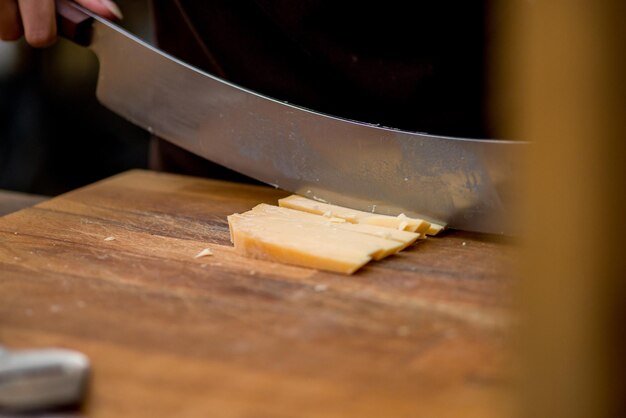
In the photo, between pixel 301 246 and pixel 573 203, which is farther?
pixel 301 246

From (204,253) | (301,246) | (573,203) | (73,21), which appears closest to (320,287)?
(301,246)

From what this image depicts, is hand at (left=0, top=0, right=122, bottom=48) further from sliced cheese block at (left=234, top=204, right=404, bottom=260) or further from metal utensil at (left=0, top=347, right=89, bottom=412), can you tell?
metal utensil at (left=0, top=347, right=89, bottom=412)

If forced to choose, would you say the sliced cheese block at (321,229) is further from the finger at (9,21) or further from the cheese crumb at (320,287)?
A: the finger at (9,21)

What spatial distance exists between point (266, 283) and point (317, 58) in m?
0.63

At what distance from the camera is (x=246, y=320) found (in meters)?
1.01

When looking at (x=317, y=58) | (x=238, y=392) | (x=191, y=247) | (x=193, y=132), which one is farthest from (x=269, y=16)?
(x=238, y=392)

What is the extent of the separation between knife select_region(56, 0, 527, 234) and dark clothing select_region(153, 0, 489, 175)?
20 centimetres

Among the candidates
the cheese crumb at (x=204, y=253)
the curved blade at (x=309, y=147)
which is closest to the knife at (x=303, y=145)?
the curved blade at (x=309, y=147)

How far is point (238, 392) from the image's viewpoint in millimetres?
839

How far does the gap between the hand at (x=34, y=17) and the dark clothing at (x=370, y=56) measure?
20 centimetres

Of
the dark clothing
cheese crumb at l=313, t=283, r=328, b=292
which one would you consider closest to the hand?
the dark clothing

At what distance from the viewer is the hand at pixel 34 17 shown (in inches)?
61.2

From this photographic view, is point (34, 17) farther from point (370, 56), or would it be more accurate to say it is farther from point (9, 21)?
point (370, 56)

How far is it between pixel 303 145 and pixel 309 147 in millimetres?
12
